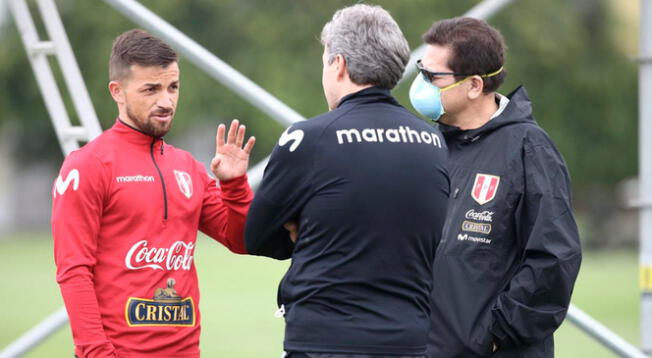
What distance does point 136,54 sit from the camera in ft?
11.9

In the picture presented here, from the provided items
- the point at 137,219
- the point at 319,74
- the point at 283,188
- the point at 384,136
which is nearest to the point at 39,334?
the point at 137,219

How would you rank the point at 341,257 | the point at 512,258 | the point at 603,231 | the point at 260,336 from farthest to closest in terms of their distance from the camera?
the point at 603,231
the point at 260,336
the point at 512,258
the point at 341,257

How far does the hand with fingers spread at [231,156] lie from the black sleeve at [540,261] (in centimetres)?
103

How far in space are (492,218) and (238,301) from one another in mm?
12819

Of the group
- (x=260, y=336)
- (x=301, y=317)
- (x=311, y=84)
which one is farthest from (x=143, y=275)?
(x=311, y=84)

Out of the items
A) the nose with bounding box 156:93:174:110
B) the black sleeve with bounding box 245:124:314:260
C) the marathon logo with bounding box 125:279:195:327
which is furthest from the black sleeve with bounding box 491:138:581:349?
the nose with bounding box 156:93:174:110

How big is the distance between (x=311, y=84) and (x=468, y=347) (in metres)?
24.2

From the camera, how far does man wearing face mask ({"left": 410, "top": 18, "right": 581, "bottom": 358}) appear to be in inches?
145

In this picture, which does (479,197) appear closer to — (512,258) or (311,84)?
(512,258)

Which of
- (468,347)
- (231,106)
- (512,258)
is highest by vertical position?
(512,258)

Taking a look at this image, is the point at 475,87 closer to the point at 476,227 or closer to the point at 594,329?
the point at 476,227

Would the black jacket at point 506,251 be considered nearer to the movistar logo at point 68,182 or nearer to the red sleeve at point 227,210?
the red sleeve at point 227,210

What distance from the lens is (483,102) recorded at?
13.1 feet

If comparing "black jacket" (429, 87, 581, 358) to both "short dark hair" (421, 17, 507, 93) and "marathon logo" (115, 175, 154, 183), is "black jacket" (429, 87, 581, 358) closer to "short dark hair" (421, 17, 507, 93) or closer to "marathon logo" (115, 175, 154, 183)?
"short dark hair" (421, 17, 507, 93)
